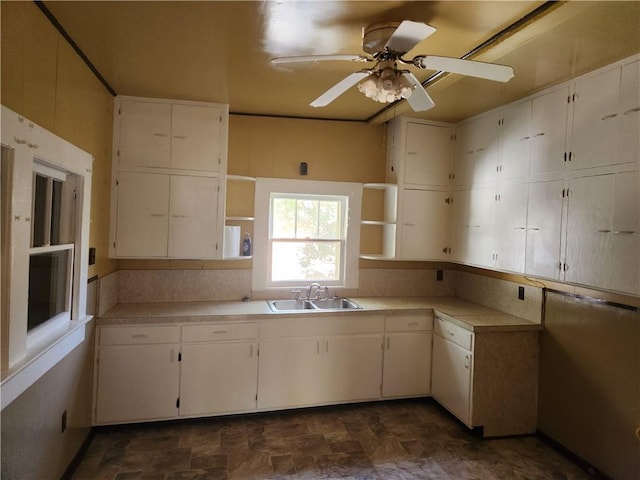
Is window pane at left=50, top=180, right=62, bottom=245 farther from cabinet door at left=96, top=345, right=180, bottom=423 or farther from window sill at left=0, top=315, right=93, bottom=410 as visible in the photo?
cabinet door at left=96, top=345, right=180, bottom=423

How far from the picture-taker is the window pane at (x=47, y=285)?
188cm

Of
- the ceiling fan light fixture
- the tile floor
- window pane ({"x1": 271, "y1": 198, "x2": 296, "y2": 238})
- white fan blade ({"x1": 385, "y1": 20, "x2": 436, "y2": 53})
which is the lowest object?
the tile floor

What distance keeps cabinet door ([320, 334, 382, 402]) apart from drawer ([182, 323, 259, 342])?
0.63 metres

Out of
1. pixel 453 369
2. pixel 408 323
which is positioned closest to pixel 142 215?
pixel 408 323

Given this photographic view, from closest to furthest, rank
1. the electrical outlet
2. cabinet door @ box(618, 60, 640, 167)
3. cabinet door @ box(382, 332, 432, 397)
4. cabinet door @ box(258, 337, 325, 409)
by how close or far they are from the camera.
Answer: cabinet door @ box(618, 60, 640, 167)
the electrical outlet
cabinet door @ box(258, 337, 325, 409)
cabinet door @ box(382, 332, 432, 397)

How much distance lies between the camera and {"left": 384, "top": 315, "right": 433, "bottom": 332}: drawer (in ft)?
11.3

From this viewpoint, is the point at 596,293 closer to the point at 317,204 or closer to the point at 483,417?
the point at 483,417

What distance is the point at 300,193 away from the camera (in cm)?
374

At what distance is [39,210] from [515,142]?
310 centimetres

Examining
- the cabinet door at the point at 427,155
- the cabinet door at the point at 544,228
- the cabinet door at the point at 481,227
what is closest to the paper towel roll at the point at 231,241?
the cabinet door at the point at 427,155

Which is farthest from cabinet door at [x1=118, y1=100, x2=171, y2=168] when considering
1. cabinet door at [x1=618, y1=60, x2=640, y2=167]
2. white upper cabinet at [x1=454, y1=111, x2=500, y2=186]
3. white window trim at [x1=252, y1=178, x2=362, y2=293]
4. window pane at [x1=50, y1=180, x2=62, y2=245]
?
cabinet door at [x1=618, y1=60, x2=640, y2=167]

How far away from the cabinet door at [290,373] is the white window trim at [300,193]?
2.14 feet

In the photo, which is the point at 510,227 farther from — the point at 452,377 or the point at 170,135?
the point at 170,135

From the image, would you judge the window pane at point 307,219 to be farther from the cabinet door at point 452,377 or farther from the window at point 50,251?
the window at point 50,251
